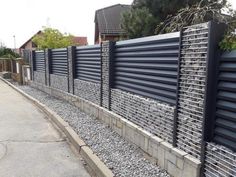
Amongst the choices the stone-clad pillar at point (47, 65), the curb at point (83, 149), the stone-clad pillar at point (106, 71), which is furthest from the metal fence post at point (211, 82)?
the stone-clad pillar at point (47, 65)

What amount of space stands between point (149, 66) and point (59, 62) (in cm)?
685

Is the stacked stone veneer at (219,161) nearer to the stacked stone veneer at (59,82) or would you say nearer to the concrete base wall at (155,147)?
the concrete base wall at (155,147)

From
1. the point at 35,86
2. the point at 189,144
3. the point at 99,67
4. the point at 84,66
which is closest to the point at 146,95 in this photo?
the point at 189,144

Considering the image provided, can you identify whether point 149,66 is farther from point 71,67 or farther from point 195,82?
point 71,67

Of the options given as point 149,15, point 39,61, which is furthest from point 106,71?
point 149,15

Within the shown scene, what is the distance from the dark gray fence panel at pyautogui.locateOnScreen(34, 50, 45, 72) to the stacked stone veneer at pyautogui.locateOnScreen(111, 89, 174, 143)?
795 centimetres

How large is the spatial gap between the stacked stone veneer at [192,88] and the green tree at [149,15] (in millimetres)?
11316

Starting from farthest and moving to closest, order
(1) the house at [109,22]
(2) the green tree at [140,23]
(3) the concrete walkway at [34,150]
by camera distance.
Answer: (1) the house at [109,22]
(2) the green tree at [140,23]
(3) the concrete walkway at [34,150]

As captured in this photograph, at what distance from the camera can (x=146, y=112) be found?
16.7 feet

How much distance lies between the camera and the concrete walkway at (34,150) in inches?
183

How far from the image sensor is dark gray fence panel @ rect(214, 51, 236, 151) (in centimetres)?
315

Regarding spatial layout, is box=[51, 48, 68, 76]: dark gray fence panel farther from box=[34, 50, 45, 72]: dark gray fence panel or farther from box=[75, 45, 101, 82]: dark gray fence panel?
box=[34, 50, 45, 72]: dark gray fence panel

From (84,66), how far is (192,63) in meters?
5.47

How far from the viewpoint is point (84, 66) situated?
8836 millimetres
